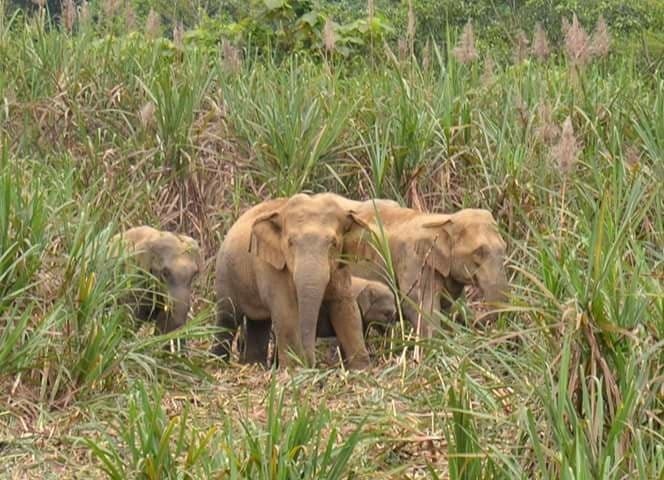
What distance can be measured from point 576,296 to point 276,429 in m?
1.12

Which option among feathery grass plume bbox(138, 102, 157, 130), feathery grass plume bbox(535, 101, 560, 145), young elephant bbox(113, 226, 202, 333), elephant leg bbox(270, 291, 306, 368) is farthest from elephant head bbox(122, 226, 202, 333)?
feathery grass plume bbox(535, 101, 560, 145)

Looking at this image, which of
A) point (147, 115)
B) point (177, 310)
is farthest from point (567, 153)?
point (147, 115)

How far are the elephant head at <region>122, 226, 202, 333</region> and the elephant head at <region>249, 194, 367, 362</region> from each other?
1.90 ft

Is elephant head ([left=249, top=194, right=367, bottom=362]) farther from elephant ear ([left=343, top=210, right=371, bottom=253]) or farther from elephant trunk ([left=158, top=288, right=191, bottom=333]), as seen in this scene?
elephant trunk ([left=158, top=288, right=191, bottom=333])

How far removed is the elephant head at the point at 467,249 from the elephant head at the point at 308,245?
0.57 metres

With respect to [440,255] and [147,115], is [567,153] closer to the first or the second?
[440,255]

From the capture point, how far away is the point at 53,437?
7238 millimetres

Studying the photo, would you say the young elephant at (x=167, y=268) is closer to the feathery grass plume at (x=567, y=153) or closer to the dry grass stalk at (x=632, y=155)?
the dry grass stalk at (x=632, y=155)

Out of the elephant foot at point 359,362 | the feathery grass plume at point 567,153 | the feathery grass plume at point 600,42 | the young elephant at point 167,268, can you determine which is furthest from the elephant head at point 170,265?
the feathery grass plume at point 567,153

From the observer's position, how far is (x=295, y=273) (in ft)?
29.6

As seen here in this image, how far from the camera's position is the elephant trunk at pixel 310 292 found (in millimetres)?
8938

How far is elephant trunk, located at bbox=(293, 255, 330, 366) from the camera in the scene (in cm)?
894

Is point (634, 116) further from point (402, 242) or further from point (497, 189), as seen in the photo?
point (402, 242)

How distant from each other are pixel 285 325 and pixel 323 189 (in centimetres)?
212
